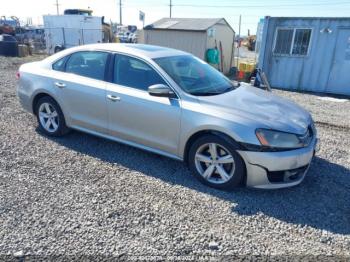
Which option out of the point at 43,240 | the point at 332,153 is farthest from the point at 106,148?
the point at 332,153

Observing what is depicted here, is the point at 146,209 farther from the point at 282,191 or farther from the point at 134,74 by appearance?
the point at 134,74

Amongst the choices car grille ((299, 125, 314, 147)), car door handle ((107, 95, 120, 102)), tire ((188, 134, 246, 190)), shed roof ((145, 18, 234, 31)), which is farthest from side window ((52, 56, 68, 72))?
shed roof ((145, 18, 234, 31))

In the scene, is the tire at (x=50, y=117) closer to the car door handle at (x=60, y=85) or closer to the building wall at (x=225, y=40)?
the car door handle at (x=60, y=85)

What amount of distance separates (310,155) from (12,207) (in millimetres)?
3333

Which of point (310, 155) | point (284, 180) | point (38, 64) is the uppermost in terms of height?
point (38, 64)

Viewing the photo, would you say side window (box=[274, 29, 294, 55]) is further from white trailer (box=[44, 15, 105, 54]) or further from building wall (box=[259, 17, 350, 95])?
white trailer (box=[44, 15, 105, 54])

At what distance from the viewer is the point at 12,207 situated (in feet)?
10.0

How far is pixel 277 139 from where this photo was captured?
10.6 ft

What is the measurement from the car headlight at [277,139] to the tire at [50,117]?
307 cm

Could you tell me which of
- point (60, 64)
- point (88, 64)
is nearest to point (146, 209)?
point (88, 64)

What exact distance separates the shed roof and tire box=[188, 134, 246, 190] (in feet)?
34.3

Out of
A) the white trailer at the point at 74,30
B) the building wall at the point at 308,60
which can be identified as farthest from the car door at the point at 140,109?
the white trailer at the point at 74,30

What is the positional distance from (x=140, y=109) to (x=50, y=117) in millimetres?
1882

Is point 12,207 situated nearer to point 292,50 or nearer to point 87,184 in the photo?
point 87,184
